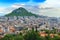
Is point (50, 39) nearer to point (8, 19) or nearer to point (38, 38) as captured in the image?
point (38, 38)

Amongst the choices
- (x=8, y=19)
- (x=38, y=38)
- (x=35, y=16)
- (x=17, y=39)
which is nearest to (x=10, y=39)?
(x=17, y=39)

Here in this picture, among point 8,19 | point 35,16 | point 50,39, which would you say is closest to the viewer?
point 50,39

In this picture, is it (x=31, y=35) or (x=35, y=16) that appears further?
(x=35, y=16)

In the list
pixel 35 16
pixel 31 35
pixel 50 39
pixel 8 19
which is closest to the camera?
pixel 50 39

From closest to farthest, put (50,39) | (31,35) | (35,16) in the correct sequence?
(50,39) < (31,35) < (35,16)

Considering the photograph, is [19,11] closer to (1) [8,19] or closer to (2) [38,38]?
(1) [8,19]

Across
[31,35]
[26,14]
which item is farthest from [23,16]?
[31,35]

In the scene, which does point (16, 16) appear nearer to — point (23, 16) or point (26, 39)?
point (23, 16)

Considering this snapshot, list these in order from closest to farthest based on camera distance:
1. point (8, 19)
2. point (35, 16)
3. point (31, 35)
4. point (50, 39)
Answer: point (50, 39) < point (31, 35) < point (8, 19) < point (35, 16)

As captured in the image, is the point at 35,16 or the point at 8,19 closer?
the point at 8,19
